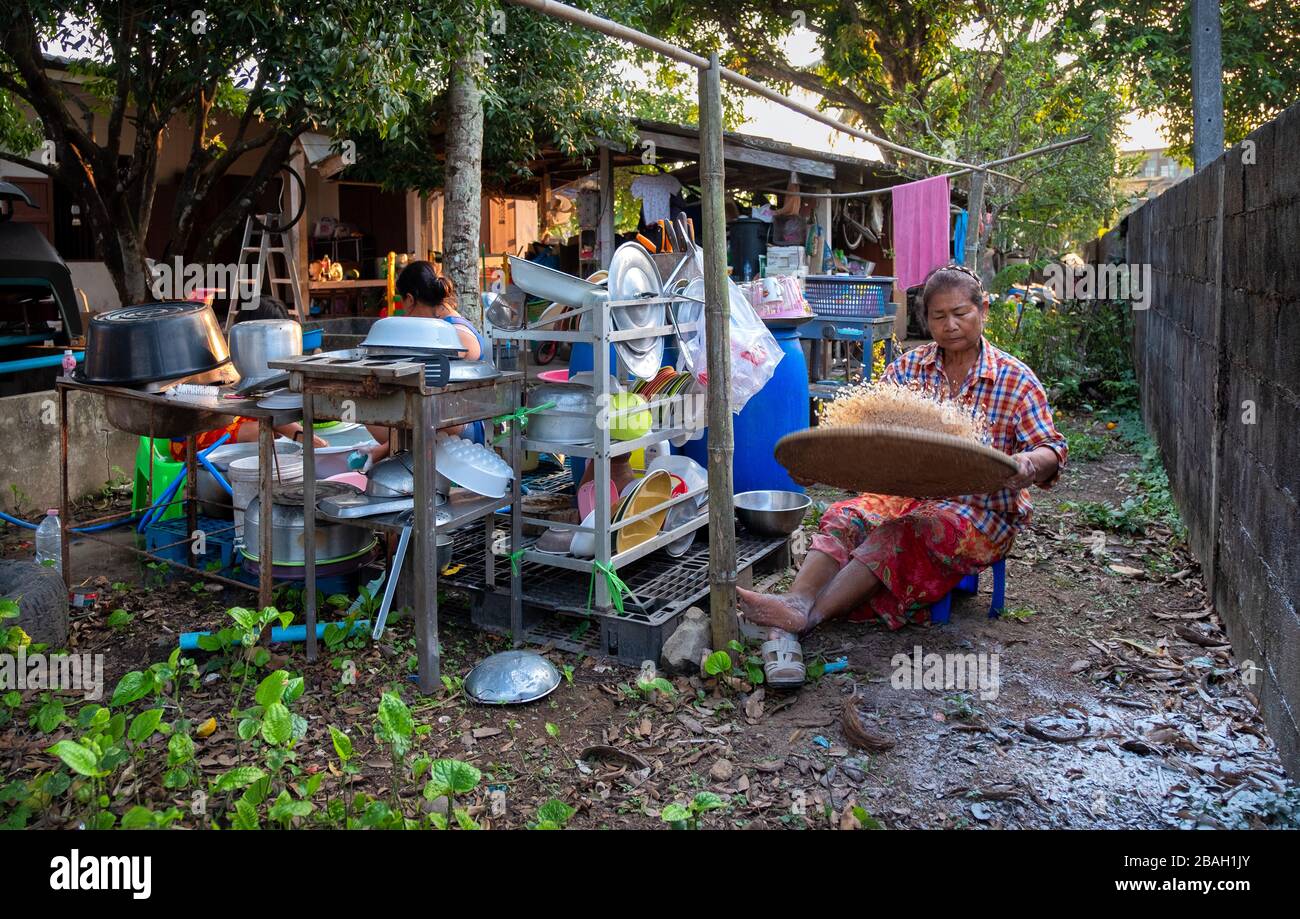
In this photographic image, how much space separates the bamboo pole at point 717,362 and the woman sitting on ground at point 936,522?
15cm

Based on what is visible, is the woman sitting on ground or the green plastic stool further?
the green plastic stool

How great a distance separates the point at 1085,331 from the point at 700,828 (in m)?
10.2

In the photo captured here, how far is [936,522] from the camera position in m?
3.91

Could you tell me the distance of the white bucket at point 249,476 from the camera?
183 inches

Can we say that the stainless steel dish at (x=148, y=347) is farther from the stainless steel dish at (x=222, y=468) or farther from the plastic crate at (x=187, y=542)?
the plastic crate at (x=187, y=542)

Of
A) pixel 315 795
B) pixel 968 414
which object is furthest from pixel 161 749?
pixel 968 414

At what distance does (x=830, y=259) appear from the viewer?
13969mm

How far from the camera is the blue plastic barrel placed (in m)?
5.25

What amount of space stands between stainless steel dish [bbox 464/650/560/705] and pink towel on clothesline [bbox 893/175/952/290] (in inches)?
234

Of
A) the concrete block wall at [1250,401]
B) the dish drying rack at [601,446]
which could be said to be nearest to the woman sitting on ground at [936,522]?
the dish drying rack at [601,446]

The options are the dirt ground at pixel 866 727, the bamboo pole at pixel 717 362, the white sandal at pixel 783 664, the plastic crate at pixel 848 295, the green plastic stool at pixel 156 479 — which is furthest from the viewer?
the plastic crate at pixel 848 295

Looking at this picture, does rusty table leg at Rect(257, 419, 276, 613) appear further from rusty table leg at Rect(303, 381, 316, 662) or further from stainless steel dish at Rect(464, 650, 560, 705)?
stainless steel dish at Rect(464, 650, 560, 705)

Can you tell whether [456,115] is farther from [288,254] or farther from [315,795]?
[315,795]

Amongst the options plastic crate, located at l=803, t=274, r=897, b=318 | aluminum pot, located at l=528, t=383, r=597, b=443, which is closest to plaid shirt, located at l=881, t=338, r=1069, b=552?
aluminum pot, located at l=528, t=383, r=597, b=443
